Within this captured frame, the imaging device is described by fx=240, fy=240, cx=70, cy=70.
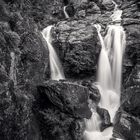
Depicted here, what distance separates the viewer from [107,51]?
57.9 ft

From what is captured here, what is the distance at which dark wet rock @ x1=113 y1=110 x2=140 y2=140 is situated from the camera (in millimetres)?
12562

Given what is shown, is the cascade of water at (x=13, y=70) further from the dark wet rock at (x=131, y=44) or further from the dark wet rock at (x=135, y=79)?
the dark wet rock at (x=131, y=44)

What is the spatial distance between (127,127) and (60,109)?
3.87m

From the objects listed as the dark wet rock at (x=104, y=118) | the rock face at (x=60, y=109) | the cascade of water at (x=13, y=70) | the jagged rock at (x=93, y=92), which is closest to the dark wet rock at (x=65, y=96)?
the rock face at (x=60, y=109)

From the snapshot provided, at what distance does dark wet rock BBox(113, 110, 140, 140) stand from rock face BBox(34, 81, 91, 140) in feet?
7.03

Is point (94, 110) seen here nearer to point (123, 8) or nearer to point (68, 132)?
point (68, 132)

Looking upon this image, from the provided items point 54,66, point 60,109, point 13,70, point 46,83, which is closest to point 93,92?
point 54,66

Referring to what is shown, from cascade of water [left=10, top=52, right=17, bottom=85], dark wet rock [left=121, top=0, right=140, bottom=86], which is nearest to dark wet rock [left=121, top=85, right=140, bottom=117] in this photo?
dark wet rock [left=121, top=0, right=140, bottom=86]

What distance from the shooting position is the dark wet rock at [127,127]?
1256cm

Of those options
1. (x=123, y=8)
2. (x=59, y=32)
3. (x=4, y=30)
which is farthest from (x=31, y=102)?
(x=123, y=8)

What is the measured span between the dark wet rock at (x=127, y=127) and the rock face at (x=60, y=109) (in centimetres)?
214

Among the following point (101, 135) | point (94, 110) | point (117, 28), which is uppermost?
point (117, 28)

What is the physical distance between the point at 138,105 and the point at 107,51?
5.74m

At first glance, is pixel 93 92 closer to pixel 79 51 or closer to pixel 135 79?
pixel 135 79
